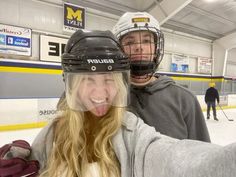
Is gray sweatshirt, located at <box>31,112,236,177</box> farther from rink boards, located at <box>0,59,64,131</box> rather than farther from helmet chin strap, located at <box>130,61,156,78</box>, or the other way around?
rink boards, located at <box>0,59,64,131</box>

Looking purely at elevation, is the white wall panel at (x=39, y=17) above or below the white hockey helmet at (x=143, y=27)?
above

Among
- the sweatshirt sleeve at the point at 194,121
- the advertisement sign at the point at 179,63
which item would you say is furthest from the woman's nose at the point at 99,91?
the advertisement sign at the point at 179,63

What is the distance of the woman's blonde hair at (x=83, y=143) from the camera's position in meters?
0.77

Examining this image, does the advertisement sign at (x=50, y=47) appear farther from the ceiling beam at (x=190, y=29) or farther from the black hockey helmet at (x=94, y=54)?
the black hockey helmet at (x=94, y=54)

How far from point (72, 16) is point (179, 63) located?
5476mm

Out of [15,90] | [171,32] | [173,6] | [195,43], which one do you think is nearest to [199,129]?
[15,90]

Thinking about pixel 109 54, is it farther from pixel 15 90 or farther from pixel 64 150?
pixel 15 90

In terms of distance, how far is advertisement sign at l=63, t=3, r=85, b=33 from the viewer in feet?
20.9

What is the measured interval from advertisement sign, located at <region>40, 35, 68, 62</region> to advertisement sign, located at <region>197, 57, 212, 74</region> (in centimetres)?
735

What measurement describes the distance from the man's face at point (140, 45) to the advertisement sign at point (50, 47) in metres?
5.52

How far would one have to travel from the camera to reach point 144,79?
1067mm

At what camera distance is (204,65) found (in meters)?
11.5

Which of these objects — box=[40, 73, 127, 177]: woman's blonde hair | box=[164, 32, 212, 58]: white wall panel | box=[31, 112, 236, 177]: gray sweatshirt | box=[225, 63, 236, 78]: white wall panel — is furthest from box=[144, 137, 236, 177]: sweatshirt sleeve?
box=[225, 63, 236, 78]: white wall panel

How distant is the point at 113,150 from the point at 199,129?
530 mm
